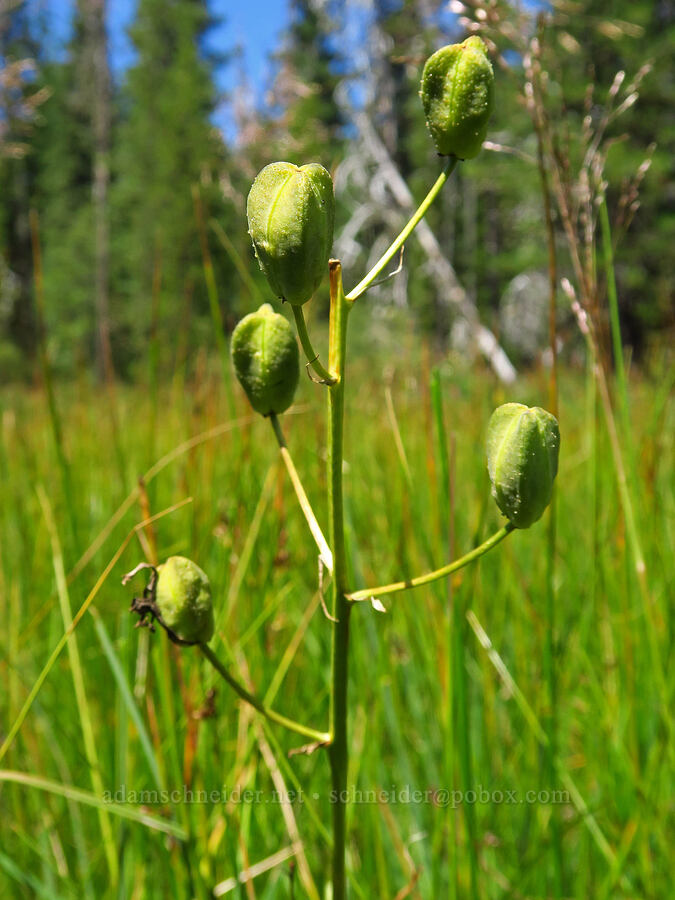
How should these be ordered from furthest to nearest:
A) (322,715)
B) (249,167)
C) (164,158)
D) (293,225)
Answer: (164,158)
(249,167)
(322,715)
(293,225)

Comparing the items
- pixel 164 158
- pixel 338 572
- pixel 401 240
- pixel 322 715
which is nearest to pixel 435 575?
pixel 338 572

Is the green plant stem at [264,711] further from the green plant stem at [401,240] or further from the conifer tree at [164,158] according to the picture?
the conifer tree at [164,158]

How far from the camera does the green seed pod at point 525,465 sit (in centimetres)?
38

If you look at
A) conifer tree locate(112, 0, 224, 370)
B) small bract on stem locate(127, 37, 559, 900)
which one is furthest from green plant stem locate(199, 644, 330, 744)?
conifer tree locate(112, 0, 224, 370)

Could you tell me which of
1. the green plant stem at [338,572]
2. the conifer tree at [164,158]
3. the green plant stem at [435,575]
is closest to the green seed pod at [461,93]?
the green plant stem at [338,572]

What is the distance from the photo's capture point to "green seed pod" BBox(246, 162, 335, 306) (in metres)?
0.35

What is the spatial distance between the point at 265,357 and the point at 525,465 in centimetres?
16

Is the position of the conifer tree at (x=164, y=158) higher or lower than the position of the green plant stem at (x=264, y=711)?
higher

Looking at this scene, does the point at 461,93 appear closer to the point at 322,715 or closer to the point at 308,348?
the point at 308,348

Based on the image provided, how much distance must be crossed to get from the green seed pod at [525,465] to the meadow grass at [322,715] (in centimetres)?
21

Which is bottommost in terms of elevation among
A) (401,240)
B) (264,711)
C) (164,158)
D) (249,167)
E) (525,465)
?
(264,711)

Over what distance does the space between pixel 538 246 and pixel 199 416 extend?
1214 centimetres

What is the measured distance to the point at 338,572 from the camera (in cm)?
38

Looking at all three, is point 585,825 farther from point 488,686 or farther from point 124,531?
point 124,531
